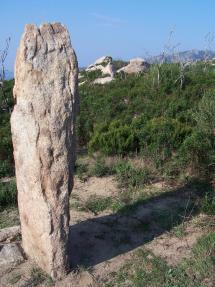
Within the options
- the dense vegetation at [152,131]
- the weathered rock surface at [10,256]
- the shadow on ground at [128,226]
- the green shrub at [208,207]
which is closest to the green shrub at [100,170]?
the dense vegetation at [152,131]

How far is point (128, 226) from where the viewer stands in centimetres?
617

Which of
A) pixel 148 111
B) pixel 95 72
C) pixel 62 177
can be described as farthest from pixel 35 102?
pixel 95 72

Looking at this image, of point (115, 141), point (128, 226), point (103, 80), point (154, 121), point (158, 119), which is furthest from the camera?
point (103, 80)

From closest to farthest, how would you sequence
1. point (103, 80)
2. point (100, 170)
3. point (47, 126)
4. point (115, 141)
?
point (47, 126), point (100, 170), point (115, 141), point (103, 80)

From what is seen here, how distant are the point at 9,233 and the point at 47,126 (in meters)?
1.96

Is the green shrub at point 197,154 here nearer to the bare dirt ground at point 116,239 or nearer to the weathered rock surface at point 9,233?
the bare dirt ground at point 116,239

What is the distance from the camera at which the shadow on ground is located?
5.54 metres

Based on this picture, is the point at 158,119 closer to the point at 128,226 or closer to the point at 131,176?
the point at 131,176

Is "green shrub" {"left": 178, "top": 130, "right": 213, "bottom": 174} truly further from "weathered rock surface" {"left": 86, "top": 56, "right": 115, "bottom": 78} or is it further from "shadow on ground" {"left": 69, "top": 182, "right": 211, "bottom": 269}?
"weathered rock surface" {"left": 86, "top": 56, "right": 115, "bottom": 78}

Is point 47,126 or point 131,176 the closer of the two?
point 47,126

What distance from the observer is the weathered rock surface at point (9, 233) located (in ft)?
18.9

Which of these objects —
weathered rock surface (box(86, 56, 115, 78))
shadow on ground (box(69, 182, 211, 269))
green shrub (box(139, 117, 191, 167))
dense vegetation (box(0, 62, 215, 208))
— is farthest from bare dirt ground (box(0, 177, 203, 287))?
weathered rock surface (box(86, 56, 115, 78))

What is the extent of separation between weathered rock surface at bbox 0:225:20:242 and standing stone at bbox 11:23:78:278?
102 centimetres

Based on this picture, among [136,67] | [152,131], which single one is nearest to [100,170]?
[152,131]
